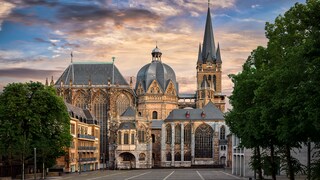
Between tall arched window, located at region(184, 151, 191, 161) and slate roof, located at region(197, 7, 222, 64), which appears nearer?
tall arched window, located at region(184, 151, 191, 161)

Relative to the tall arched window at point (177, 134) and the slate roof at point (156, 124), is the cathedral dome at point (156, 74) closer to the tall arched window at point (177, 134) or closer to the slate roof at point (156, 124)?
the slate roof at point (156, 124)

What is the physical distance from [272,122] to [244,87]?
42.8 ft

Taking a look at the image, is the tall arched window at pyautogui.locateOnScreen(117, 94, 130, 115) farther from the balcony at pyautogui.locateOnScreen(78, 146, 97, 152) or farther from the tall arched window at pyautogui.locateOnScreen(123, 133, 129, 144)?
the balcony at pyautogui.locateOnScreen(78, 146, 97, 152)

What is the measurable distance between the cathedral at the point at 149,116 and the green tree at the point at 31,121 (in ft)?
226

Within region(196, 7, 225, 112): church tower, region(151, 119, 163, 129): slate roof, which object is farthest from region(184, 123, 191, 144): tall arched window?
region(196, 7, 225, 112): church tower

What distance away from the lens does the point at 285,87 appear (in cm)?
4044

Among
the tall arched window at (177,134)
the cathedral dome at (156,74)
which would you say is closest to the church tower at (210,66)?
the cathedral dome at (156,74)

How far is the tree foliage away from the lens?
32.9 metres

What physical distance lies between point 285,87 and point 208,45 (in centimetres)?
15793

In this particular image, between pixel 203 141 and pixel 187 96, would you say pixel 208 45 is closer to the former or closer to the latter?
pixel 187 96

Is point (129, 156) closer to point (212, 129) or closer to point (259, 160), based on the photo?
point (212, 129)

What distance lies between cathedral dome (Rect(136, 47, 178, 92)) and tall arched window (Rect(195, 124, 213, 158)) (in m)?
22.7

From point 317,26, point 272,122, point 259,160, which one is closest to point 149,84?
point 259,160

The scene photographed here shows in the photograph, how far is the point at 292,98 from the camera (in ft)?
120
